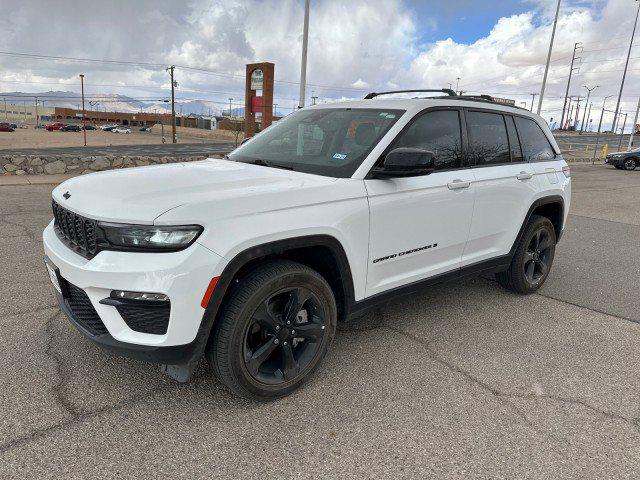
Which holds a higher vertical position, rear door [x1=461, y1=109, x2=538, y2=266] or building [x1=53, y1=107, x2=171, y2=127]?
rear door [x1=461, y1=109, x2=538, y2=266]

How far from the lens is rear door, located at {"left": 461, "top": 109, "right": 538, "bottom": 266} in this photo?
3.83m

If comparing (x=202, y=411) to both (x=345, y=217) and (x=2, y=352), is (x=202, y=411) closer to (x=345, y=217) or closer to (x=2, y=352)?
(x=345, y=217)

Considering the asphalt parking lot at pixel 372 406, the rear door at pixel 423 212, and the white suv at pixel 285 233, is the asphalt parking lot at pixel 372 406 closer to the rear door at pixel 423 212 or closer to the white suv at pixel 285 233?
the white suv at pixel 285 233

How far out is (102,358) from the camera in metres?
3.18

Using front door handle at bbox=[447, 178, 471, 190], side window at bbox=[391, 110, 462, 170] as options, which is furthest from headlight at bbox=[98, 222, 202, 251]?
front door handle at bbox=[447, 178, 471, 190]

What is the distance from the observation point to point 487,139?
4.01m

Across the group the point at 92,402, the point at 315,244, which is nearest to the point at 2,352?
the point at 92,402

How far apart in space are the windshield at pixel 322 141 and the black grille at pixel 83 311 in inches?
58.1

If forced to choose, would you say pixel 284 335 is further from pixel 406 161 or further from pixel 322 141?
pixel 322 141

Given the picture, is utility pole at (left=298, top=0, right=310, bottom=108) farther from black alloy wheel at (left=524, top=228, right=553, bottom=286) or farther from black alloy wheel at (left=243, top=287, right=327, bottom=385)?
black alloy wheel at (left=243, top=287, right=327, bottom=385)

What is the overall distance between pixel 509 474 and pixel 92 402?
2.26 m

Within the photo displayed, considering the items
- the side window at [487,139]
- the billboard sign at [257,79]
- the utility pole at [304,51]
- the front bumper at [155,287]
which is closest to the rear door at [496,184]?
the side window at [487,139]

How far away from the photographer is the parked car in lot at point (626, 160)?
986 inches

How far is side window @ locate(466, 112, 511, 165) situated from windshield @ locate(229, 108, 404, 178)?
0.82 metres
